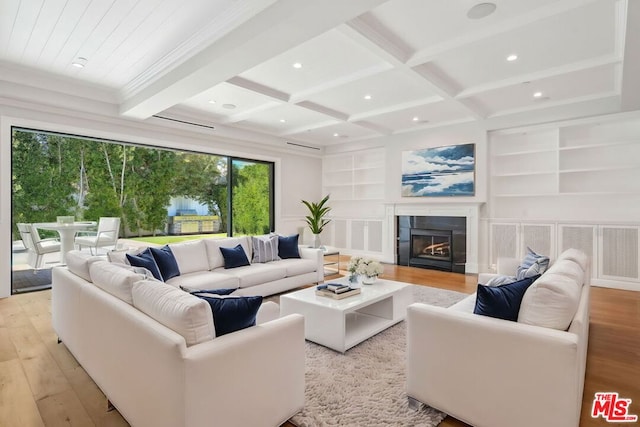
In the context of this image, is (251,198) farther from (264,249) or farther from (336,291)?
(336,291)

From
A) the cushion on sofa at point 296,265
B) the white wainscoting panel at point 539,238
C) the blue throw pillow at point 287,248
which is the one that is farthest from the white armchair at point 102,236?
the white wainscoting panel at point 539,238

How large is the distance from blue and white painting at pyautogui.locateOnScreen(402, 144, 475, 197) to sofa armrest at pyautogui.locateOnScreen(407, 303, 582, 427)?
15.1 feet

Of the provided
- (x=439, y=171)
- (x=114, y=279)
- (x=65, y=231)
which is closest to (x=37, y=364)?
(x=114, y=279)

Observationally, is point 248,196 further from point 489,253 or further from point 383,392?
point 383,392

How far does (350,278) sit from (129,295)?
2.31 meters

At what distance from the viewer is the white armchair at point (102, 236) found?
17.7 ft

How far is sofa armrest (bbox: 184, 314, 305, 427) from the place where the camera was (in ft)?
4.46

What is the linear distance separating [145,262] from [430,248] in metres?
5.04

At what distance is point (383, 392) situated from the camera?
212 centimetres

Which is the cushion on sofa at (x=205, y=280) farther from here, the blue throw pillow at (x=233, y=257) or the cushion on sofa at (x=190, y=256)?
the blue throw pillow at (x=233, y=257)

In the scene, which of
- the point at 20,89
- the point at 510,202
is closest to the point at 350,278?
the point at 510,202

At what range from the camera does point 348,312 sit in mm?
2768

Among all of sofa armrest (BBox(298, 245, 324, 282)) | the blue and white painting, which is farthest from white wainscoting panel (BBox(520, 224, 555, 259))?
sofa armrest (BBox(298, 245, 324, 282))

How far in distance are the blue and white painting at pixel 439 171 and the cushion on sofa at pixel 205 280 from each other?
4.15 metres
